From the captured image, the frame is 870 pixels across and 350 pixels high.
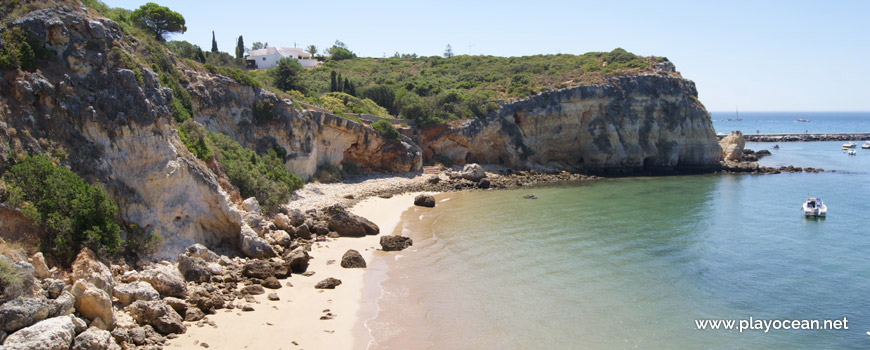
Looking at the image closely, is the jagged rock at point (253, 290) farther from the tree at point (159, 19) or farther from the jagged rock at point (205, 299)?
the tree at point (159, 19)

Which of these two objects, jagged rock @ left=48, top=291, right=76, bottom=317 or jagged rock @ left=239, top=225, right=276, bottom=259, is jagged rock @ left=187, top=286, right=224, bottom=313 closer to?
jagged rock @ left=48, top=291, right=76, bottom=317

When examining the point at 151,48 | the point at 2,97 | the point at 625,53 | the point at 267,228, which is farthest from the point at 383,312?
the point at 625,53

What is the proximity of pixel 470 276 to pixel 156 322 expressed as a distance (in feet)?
35.7

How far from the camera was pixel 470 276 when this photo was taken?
20.5m

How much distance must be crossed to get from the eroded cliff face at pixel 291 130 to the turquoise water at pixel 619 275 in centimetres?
851

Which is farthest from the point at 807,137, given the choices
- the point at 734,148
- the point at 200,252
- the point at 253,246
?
the point at 200,252

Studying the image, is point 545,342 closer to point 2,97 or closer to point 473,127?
point 2,97

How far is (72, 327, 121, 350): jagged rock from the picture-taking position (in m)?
11.4

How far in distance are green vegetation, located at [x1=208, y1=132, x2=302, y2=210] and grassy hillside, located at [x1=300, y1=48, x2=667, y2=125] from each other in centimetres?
1361

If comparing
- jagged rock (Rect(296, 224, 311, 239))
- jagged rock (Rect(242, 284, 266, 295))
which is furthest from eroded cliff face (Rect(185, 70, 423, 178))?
jagged rock (Rect(242, 284, 266, 295))

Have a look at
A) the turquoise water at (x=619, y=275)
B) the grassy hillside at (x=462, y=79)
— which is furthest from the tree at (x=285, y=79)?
the turquoise water at (x=619, y=275)

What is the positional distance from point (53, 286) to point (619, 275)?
59.8ft

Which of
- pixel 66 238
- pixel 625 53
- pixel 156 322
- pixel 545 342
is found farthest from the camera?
pixel 625 53

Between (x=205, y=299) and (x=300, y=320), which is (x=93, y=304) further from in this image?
(x=300, y=320)
